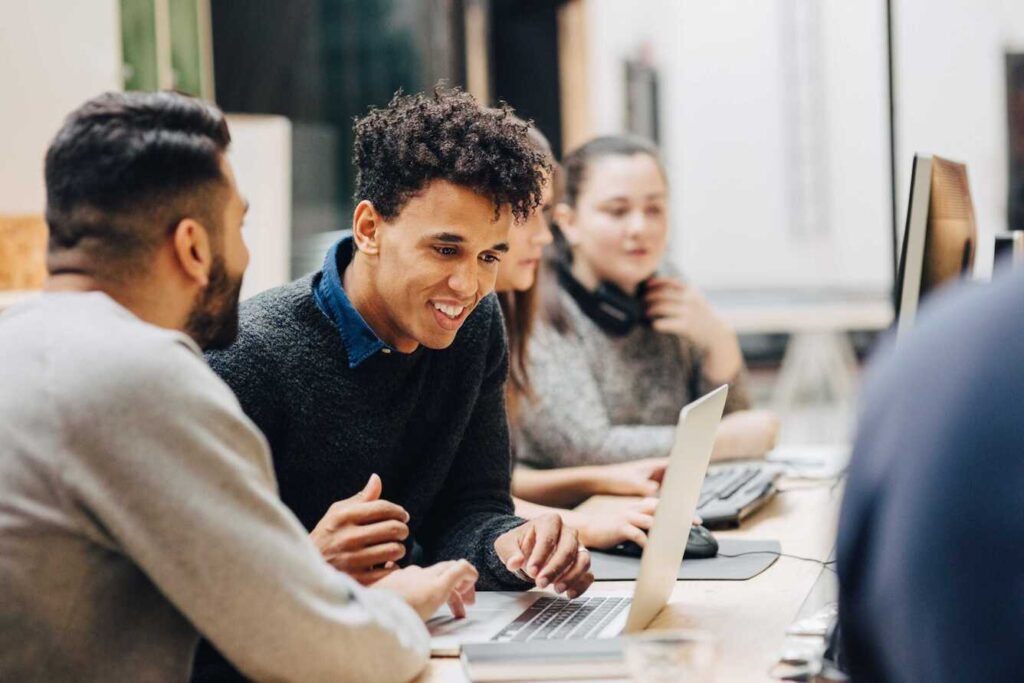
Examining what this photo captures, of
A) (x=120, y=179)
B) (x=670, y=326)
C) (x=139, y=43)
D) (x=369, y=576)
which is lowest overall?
(x=369, y=576)

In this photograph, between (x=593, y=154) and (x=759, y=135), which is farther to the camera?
(x=759, y=135)

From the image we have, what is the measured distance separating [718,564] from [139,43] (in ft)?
6.54

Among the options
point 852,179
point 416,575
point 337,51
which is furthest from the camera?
point 852,179

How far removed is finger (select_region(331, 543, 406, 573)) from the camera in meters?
1.35

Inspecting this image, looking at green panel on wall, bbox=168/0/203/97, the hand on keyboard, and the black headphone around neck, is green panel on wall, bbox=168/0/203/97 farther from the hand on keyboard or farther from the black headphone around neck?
the hand on keyboard

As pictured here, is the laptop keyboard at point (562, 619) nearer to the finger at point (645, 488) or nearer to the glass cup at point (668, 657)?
the glass cup at point (668, 657)

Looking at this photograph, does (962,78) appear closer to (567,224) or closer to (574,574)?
(567,224)

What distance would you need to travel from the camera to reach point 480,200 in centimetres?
160

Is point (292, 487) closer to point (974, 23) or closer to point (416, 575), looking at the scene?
point (416, 575)

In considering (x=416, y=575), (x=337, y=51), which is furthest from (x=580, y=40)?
(x=416, y=575)

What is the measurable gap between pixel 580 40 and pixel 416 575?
354 cm

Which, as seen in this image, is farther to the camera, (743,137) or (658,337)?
(743,137)

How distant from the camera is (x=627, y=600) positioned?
152cm

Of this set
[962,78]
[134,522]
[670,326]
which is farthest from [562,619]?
[962,78]
